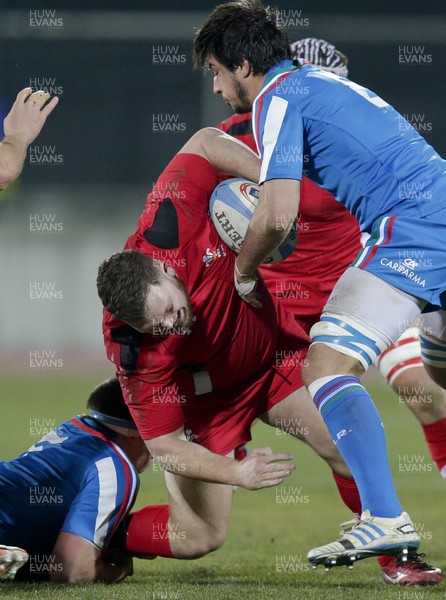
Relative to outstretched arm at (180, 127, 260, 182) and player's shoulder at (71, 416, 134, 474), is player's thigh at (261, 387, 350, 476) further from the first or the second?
outstretched arm at (180, 127, 260, 182)

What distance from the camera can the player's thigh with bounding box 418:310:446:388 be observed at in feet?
13.8

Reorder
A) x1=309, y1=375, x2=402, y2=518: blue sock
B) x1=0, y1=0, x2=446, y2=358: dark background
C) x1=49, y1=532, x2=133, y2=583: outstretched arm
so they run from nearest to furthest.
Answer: x1=309, y1=375, x2=402, y2=518: blue sock, x1=49, y1=532, x2=133, y2=583: outstretched arm, x1=0, y1=0, x2=446, y2=358: dark background

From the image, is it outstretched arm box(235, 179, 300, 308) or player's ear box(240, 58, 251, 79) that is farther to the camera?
player's ear box(240, 58, 251, 79)

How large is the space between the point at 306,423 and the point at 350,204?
3.78 ft

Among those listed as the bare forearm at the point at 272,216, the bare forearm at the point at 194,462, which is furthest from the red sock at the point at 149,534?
the bare forearm at the point at 272,216

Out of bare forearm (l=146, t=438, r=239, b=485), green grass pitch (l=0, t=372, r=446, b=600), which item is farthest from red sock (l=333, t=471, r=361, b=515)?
bare forearm (l=146, t=438, r=239, b=485)

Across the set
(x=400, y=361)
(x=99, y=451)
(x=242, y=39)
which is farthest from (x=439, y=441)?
(x=242, y=39)

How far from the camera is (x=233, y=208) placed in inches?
172

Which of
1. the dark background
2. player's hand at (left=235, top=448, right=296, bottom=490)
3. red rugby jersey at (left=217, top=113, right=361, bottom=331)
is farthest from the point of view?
the dark background

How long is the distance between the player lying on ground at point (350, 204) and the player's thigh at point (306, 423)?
73 cm

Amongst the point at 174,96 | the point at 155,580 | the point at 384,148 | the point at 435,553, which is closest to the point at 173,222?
the point at 384,148

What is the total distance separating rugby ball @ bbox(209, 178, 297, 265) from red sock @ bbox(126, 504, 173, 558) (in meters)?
1.27

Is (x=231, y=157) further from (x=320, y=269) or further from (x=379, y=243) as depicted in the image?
(x=320, y=269)

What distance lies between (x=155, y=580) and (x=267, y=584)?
55 centimetres
